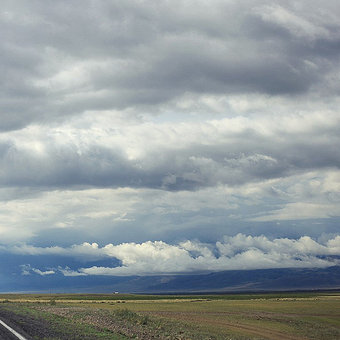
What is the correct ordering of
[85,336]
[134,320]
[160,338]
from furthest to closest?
[134,320] → [160,338] → [85,336]

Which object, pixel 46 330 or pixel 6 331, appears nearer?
pixel 6 331

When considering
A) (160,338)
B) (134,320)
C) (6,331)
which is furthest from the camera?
(134,320)

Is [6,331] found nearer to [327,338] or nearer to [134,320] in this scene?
[134,320]

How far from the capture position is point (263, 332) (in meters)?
58.0

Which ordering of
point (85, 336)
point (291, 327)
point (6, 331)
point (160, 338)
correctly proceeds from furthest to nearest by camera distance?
1. point (291, 327)
2. point (160, 338)
3. point (85, 336)
4. point (6, 331)

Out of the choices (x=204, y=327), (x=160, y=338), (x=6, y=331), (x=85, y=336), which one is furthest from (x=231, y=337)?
(x=6, y=331)

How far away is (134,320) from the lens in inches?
2159

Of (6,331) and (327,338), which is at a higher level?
(6,331)

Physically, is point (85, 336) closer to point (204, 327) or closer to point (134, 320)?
point (134, 320)

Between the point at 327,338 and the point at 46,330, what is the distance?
36.3 m

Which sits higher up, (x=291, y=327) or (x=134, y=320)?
(x=134, y=320)

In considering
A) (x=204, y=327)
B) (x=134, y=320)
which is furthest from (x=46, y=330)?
(x=204, y=327)

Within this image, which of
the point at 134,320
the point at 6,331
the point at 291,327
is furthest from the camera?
the point at 291,327

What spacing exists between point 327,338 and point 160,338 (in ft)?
93.4
